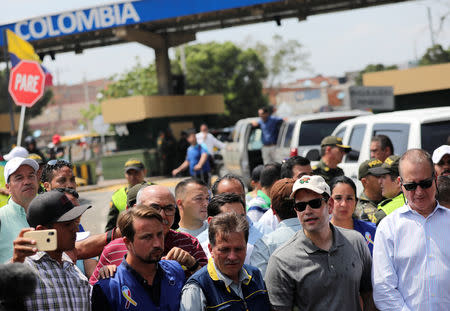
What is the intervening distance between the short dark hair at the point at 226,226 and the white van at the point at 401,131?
489 centimetres

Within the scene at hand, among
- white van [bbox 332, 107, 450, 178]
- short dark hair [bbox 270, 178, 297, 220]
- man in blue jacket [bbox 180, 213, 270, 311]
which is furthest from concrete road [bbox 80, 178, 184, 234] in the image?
man in blue jacket [bbox 180, 213, 270, 311]

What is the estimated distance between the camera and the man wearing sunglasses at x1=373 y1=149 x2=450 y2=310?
4008mm

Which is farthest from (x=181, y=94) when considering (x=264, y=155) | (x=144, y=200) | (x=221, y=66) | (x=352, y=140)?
(x=221, y=66)

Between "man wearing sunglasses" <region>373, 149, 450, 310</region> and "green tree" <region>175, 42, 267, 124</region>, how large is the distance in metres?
51.8

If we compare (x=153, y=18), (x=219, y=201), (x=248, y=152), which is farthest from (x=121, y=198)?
(x=153, y=18)

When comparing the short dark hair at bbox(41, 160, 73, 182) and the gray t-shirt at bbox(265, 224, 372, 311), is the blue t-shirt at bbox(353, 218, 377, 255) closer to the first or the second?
the gray t-shirt at bbox(265, 224, 372, 311)

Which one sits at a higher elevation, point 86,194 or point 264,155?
point 264,155

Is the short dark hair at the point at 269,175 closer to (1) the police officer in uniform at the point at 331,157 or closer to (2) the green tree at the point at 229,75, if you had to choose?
(1) the police officer in uniform at the point at 331,157

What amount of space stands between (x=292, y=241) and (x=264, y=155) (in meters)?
10.8

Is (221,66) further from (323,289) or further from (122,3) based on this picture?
(323,289)

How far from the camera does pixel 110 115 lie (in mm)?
27547

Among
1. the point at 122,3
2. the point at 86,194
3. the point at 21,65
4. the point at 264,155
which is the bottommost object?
the point at 86,194

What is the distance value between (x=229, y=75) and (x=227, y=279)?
55.4 m

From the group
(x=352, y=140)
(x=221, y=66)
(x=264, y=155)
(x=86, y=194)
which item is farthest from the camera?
(x=221, y=66)
